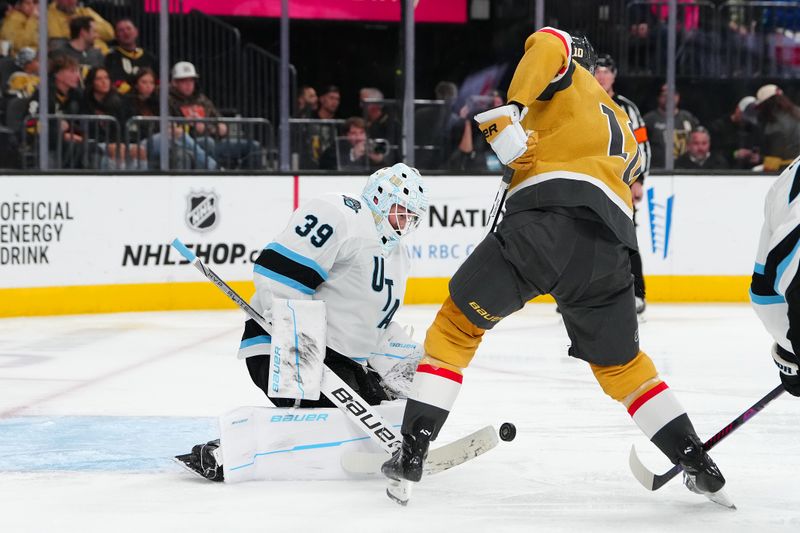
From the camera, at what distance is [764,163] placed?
8.76 meters

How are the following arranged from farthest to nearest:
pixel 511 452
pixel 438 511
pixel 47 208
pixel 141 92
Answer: pixel 141 92 < pixel 47 208 < pixel 511 452 < pixel 438 511

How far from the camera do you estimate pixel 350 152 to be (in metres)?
8.23

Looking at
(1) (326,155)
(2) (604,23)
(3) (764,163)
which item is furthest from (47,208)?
(3) (764,163)

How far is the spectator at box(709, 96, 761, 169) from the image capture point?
8.84 metres

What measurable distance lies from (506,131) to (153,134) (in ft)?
17.0

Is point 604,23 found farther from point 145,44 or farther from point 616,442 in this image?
point 616,442

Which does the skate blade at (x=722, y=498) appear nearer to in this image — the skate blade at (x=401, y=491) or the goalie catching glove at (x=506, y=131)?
the skate blade at (x=401, y=491)

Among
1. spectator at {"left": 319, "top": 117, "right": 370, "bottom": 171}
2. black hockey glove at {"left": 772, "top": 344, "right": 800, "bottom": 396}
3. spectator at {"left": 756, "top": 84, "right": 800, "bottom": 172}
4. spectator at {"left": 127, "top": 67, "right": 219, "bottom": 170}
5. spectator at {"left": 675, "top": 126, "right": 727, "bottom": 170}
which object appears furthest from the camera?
spectator at {"left": 756, "top": 84, "right": 800, "bottom": 172}

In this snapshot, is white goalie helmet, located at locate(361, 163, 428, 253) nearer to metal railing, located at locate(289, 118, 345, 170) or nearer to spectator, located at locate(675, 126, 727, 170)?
metal railing, located at locate(289, 118, 345, 170)

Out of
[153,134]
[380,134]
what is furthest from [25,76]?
[380,134]

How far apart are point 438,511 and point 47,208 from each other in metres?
4.70

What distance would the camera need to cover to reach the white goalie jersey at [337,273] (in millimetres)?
3008

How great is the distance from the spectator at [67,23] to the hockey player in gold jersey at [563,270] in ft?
17.6

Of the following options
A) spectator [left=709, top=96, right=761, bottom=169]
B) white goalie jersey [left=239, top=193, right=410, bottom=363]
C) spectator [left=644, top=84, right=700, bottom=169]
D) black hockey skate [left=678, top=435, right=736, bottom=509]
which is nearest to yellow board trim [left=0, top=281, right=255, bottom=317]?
spectator [left=644, top=84, right=700, bottom=169]
